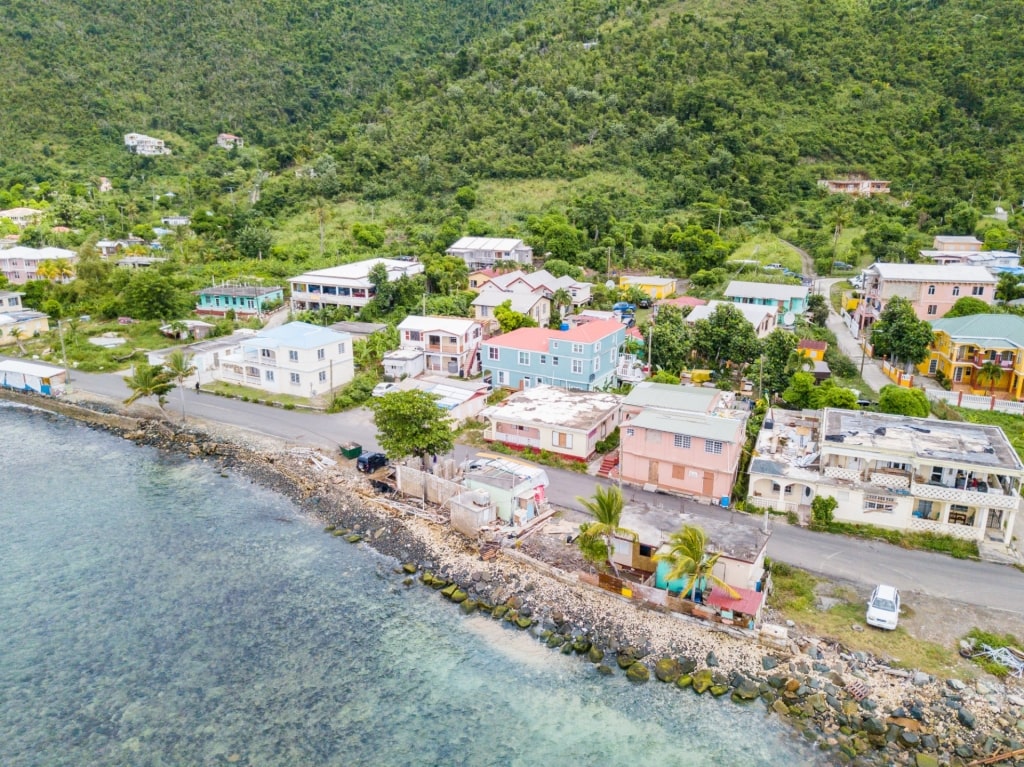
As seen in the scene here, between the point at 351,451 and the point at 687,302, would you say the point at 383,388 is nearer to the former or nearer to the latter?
the point at 351,451

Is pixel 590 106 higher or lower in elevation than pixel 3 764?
higher

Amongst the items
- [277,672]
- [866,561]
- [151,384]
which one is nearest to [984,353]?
[866,561]

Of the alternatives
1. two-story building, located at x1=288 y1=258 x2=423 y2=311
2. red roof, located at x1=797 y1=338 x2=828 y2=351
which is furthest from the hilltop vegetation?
red roof, located at x1=797 y1=338 x2=828 y2=351

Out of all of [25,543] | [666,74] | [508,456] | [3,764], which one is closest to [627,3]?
[666,74]

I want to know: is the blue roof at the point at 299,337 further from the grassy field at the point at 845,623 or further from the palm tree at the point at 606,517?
the grassy field at the point at 845,623

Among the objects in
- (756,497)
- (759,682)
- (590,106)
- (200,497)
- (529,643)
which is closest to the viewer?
(759,682)

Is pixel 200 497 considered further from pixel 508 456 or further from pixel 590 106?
pixel 590 106
